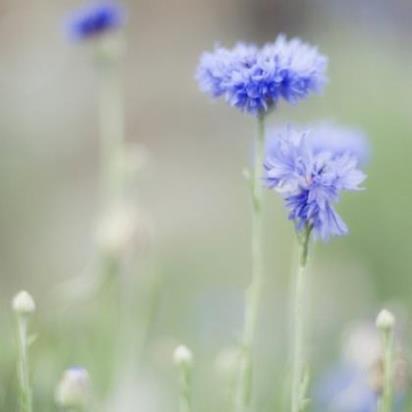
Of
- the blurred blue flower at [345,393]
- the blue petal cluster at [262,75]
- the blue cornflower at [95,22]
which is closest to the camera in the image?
the blue petal cluster at [262,75]

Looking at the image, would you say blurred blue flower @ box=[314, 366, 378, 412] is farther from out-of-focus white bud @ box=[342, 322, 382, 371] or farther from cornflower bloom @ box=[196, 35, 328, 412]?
cornflower bloom @ box=[196, 35, 328, 412]

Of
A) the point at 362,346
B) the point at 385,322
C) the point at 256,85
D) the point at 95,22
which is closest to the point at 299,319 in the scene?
the point at 385,322

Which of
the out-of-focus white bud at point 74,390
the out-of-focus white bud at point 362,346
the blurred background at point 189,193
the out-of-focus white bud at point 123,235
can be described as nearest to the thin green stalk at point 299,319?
the out-of-focus white bud at point 74,390

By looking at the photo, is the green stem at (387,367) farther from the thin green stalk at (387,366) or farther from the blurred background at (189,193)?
the blurred background at (189,193)

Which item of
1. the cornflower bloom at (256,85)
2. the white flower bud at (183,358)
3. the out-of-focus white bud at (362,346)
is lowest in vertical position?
the white flower bud at (183,358)

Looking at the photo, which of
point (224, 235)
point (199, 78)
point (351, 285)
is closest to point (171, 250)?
point (224, 235)

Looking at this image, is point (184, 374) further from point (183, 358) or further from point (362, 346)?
point (362, 346)

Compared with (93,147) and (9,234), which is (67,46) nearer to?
(93,147)

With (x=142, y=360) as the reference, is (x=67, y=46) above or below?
above
